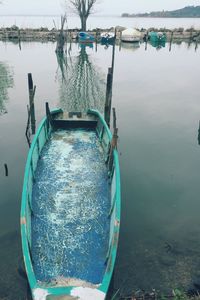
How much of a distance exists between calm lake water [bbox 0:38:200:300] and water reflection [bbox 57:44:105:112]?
4.2 inches

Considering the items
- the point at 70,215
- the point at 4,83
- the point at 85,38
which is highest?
the point at 85,38

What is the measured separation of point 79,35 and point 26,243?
6076 cm

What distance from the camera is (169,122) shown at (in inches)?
845

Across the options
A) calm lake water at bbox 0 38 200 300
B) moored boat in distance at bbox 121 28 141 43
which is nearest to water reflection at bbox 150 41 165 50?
moored boat in distance at bbox 121 28 141 43

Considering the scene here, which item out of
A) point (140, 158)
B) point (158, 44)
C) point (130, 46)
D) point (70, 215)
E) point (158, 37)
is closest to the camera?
point (70, 215)

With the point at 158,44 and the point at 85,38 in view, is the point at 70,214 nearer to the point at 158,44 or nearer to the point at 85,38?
the point at 85,38

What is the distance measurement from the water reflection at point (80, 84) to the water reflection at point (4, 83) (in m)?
5.12

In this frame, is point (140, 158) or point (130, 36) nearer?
point (140, 158)

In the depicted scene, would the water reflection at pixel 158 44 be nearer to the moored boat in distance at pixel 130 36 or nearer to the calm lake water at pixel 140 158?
the moored boat in distance at pixel 130 36

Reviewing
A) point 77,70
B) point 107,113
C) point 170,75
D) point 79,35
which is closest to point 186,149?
point 107,113

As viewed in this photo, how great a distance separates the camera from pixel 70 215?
→ 9.66 m

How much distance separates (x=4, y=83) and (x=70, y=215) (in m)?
23.8

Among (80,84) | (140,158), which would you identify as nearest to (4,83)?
(80,84)

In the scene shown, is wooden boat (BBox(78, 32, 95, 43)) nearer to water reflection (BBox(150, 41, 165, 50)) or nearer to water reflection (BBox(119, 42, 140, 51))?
water reflection (BBox(119, 42, 140, 51))
